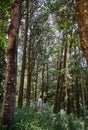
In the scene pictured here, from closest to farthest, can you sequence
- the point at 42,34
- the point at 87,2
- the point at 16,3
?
the point at 87,2, the point at 16,3, the point at 42,34

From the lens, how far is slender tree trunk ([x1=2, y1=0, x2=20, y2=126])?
9.74 m

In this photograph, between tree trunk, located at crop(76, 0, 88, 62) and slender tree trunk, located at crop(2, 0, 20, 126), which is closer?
tree trunk, located at crop(76, 0, 88, 62)

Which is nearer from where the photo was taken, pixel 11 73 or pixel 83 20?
pixel 83 20

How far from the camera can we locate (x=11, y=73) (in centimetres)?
995

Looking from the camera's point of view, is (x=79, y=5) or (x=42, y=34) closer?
(x=79, y=5)

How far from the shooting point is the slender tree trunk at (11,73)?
9738 mm

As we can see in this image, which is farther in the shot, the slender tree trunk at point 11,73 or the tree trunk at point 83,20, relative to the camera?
the slender tree trunk at point 11,73

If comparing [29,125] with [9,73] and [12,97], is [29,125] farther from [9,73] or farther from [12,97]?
[9,73]

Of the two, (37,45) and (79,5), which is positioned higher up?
(37,45)

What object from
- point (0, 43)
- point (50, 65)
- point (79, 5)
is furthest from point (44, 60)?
point (79, 5)

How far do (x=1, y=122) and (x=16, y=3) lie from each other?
445 centimetres

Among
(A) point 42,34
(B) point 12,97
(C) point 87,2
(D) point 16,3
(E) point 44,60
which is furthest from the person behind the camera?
(E) point 44,60

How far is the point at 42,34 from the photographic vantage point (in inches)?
1361

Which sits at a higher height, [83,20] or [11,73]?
[11,73]
